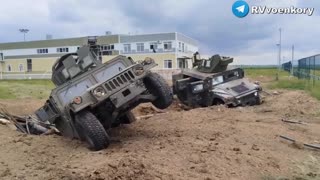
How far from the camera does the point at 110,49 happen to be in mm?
65750

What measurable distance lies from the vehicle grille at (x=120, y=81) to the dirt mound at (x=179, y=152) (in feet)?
4.04

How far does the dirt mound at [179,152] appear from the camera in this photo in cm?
747

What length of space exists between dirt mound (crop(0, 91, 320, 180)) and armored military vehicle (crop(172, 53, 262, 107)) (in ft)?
12.1

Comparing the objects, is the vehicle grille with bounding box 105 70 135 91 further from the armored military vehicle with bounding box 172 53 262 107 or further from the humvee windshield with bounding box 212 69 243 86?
the humvee windshield with bounding box 212 69 243 86

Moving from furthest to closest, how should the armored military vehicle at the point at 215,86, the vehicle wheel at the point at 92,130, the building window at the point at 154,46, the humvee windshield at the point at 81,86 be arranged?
the building window at the point at 154,46
the armored military vehicle at the point at 215,86
the humvee windshield at the point at 81,86
the vehicle wheel at the point at 92,130

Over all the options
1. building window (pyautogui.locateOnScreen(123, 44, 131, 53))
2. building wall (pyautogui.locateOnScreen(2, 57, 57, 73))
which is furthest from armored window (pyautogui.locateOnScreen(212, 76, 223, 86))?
building wall (pyautogui.locateOnScreen(2, 57, 57, 73))

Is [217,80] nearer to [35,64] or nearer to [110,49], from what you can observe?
[110,49]

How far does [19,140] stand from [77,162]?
9.25 ft

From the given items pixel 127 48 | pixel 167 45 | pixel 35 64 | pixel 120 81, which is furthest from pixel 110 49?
pixel 120 81

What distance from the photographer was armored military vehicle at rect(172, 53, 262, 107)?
56.0ft

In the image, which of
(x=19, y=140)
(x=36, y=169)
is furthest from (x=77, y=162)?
(x=19, y=140)

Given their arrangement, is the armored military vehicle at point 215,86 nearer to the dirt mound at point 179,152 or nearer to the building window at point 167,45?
the dirt mound at point 179,152

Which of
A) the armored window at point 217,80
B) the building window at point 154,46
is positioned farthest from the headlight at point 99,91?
the building window at point 154,46

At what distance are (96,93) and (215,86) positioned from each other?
8.48 metres
